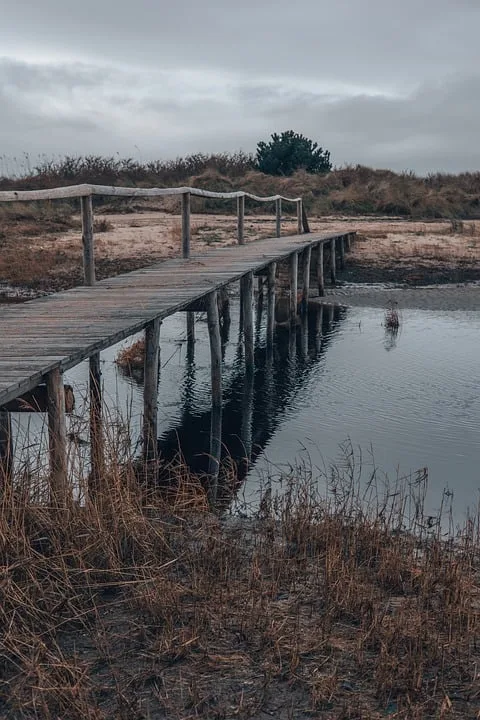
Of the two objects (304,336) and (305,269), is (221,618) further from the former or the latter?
(305,269)

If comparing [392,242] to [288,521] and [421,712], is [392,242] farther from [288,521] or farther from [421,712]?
[421,712]

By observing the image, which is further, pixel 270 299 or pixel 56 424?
pixel 270 299

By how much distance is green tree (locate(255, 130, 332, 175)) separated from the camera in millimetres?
38094

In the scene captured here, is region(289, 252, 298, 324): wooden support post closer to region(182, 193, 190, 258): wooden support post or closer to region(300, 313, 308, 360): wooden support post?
region(300, 313, 308, 360): wooden support post

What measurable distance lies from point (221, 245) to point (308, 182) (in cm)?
1328

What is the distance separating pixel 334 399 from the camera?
1064cm

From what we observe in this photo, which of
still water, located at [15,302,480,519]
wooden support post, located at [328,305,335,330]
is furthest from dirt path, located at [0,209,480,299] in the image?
still water, located at [15,302,480,519]

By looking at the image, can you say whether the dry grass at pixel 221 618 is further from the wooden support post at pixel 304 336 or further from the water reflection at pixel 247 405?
the wooden support post at pixel 304 336

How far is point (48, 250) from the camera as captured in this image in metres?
20.2

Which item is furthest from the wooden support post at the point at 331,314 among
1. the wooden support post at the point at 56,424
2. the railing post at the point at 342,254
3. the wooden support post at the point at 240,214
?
the wooden support post at the point at 56,424

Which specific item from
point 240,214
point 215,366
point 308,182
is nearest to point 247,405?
point 215,366

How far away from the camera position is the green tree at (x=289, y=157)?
125ft

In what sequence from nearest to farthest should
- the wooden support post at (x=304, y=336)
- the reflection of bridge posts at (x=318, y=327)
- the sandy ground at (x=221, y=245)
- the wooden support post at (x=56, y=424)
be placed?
the wooden support post at (x=56, y=424)
the wooden support post at (x=304, y=336)
the reflection of bridge posts at (x=318, y=327)
the sandy ground at (x=221, y=245)

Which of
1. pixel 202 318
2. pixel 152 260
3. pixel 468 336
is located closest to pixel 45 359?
pixel 468 336
